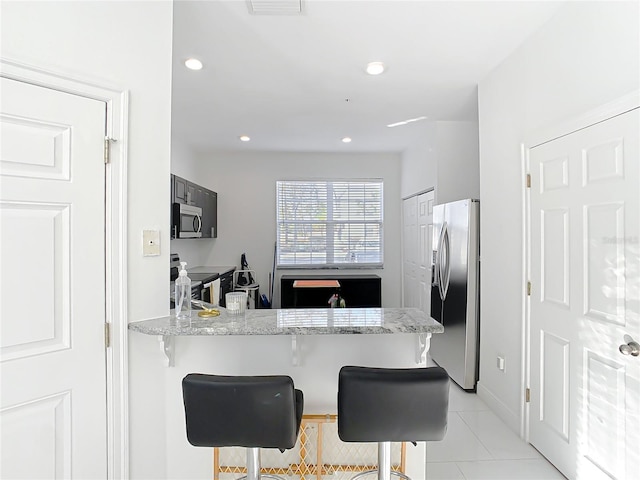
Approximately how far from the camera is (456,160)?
3.99 m

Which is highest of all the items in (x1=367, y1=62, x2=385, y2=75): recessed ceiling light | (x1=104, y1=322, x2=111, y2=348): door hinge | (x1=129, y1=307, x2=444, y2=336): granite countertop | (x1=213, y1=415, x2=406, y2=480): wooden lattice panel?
(x1=367, y1=62, x2=385, y2=75): recessed ceiling light

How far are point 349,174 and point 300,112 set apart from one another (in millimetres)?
2106

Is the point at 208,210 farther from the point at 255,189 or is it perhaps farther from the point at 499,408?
the point at 499,408

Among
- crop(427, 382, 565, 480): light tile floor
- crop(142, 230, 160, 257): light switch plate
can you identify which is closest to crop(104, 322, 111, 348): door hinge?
crop(142, 230, 160, 257): light switch plate

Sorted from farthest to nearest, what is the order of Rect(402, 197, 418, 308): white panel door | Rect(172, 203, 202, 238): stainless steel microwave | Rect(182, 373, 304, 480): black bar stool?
→ Rect(402, 197, 418, 308): white panel door < Rect(172, 203, 202, 238): stainless steel microwave < Rect(182, 373, 304, 480): black bar stool

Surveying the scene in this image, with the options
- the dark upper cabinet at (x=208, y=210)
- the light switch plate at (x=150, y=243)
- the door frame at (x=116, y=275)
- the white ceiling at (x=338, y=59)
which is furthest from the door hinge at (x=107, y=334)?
the dark upper cabinet at (x=208, y=210)

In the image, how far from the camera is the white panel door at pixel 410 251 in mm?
5016

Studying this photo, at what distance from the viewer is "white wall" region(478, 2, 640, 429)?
5.65ft

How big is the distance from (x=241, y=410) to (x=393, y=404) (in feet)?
1.76

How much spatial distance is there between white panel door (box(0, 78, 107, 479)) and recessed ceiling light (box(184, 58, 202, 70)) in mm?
1233

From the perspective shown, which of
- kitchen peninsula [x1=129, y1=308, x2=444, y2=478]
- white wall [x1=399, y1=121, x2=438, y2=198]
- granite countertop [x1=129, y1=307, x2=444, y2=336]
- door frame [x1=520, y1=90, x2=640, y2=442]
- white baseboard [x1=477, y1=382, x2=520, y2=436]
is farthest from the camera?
white wall [x1=399, y1=121, x2=438, y2=198]

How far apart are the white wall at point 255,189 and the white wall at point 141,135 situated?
3.88 meters

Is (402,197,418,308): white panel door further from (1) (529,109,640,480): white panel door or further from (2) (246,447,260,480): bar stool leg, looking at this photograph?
(2) (246,447,260,480): bar stool leg

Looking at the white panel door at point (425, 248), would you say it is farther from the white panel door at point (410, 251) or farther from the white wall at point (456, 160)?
the white wall at point (456, 160)
